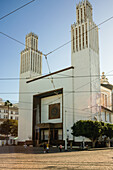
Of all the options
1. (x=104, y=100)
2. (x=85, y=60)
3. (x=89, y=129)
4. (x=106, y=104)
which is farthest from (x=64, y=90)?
(x=89, y=129)

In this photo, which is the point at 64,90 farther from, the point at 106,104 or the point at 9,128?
the point at 9,128

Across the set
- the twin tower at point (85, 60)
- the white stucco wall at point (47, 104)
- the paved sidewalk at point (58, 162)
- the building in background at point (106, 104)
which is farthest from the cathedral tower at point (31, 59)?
the paved sidewalk at point (58, 162)

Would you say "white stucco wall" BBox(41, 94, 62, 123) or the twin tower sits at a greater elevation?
the twin tower

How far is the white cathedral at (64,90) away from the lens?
39000 mm

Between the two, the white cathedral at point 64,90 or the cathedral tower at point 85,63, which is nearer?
the cathedral tower at point 85,63

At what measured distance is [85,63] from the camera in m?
40.2

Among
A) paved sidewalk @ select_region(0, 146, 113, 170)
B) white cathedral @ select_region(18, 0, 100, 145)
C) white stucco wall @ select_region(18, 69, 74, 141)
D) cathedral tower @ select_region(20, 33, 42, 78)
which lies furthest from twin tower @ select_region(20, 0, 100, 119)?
paved sidewalk @ select_region(0, 146, 113, 170)

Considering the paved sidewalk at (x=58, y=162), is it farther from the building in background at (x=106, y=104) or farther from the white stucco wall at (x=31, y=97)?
the building in background at (x=106, y=104)

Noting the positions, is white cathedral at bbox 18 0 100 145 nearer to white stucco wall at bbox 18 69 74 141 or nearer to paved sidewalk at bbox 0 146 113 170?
white stucco wall at bbox 18 69 74 141

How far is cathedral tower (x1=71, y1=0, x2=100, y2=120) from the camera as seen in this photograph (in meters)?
38.2

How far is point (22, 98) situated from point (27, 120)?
18.7 ft

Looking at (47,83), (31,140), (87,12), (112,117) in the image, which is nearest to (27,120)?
(31,140)

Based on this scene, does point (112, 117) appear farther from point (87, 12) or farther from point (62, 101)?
point (87, 12)

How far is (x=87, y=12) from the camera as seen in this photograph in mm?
43344
